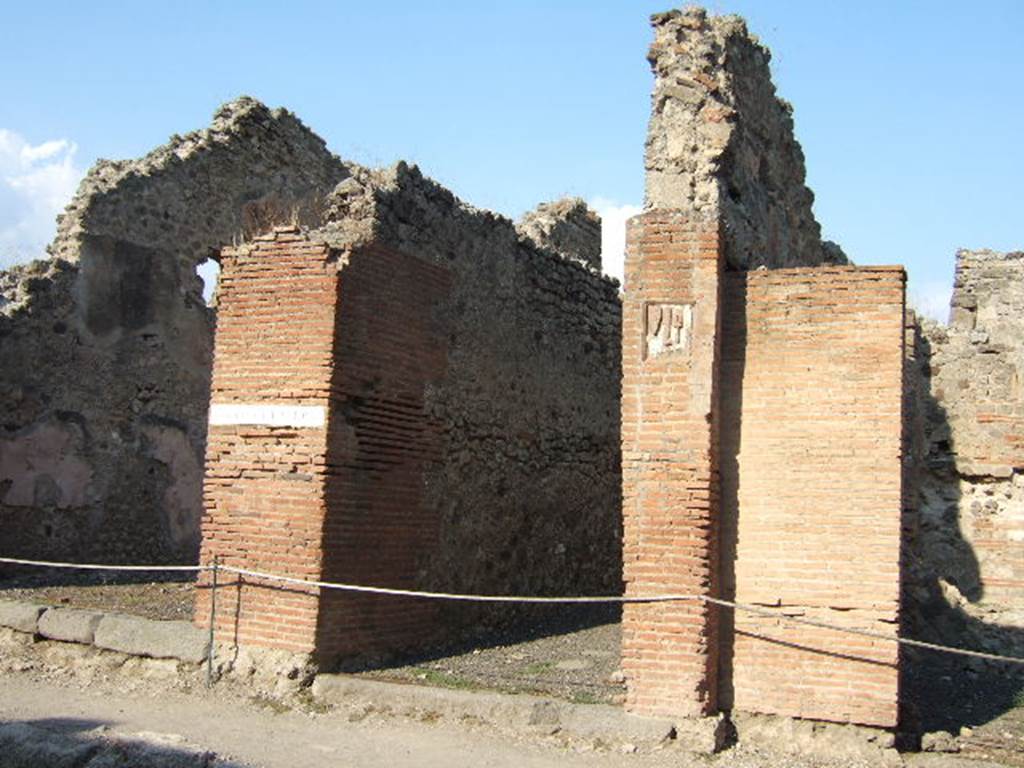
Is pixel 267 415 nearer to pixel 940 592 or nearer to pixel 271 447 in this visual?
pixel 271 447

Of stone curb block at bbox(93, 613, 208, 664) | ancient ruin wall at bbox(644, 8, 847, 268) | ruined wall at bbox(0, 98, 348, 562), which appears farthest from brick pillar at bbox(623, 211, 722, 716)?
ruined wall at bbox(0, 98, 348, 562)

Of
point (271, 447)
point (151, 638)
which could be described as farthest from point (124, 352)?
point (271, 447)

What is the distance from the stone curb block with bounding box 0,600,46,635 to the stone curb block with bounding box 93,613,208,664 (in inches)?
26.2

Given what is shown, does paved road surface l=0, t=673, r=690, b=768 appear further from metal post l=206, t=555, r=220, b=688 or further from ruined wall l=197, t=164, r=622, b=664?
ruined wall l=197, t=164, r=622, b=664

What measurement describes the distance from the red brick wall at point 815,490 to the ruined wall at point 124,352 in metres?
5.63

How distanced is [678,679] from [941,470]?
199 inches

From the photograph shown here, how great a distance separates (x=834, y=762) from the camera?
5.92 metres

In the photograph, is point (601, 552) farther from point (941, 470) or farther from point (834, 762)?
point (834, 762)

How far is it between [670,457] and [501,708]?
5.96ft

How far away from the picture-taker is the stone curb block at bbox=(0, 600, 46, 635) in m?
8.40

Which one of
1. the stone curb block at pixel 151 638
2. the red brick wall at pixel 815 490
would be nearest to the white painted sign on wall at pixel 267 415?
the stone curb block at pixel 151 638

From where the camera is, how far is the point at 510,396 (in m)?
9.63

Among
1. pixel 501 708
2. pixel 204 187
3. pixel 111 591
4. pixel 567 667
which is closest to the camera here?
pixel 501 708

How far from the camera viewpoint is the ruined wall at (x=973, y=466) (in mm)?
9352
